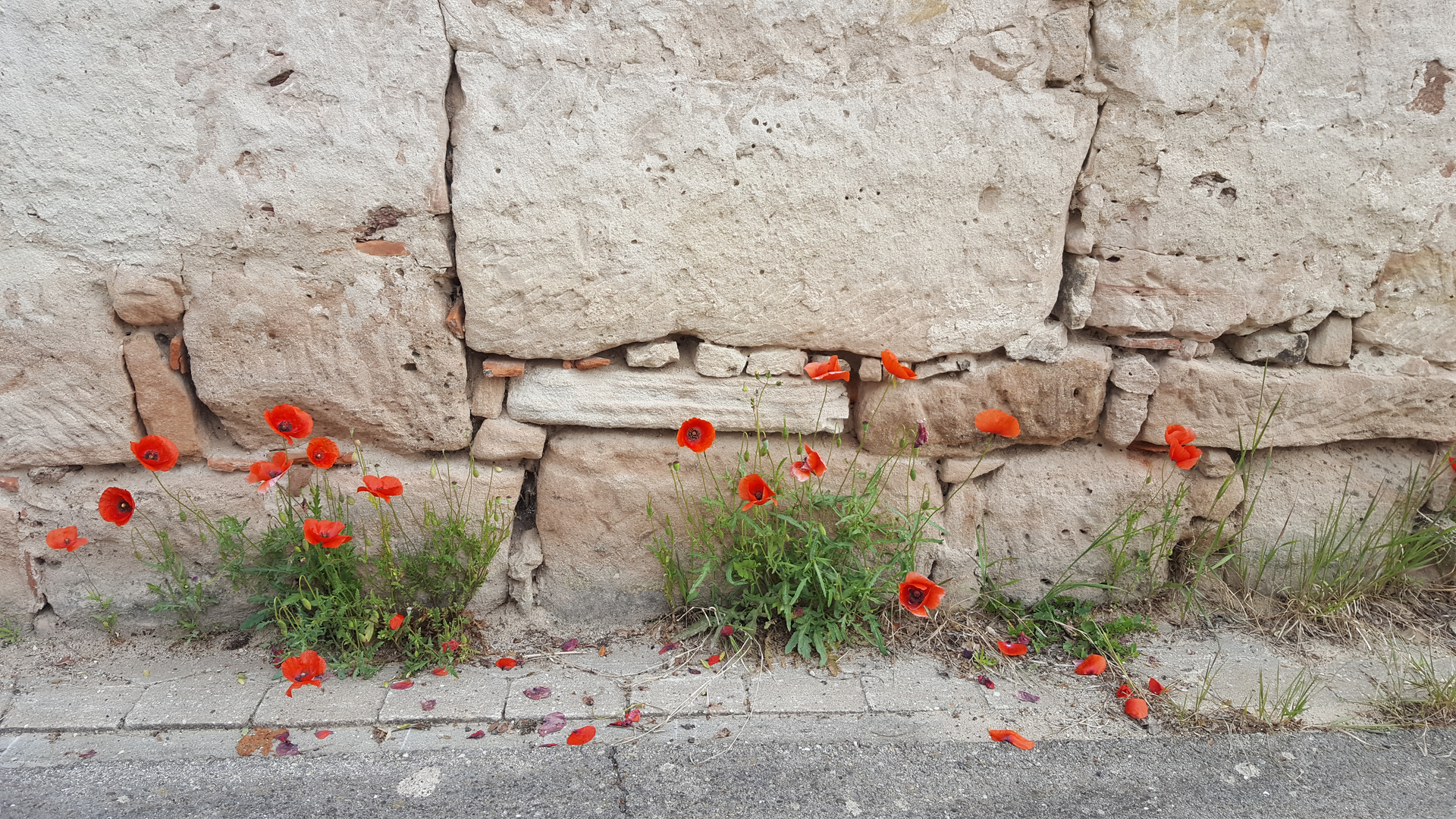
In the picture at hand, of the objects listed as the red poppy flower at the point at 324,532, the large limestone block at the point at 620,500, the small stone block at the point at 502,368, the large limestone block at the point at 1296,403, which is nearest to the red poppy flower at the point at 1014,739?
the large limestone block at the point at 620,500

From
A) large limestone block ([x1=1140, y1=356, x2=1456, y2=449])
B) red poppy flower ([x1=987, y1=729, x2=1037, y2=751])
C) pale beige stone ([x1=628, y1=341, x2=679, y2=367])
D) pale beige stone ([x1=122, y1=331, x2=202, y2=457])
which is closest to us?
red poppy flower ([x1=987, y1=729, x2=1037, y2=751])

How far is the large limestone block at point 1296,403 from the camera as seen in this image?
2344 millimetres

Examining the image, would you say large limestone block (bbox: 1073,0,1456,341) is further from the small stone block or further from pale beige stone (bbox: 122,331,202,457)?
pale beige stone (bbox: 122,331,202,457)

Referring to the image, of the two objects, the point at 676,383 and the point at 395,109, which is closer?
the point at 395,109

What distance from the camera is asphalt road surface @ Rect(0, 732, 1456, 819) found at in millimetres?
1706

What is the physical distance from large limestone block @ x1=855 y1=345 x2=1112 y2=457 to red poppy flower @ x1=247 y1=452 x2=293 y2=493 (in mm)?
1506

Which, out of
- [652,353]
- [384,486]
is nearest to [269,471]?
[384,486]

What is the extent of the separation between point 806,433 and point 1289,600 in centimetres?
150

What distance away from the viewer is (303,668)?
6.32 ft

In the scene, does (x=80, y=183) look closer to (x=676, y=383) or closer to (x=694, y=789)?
(x=676, y=383)

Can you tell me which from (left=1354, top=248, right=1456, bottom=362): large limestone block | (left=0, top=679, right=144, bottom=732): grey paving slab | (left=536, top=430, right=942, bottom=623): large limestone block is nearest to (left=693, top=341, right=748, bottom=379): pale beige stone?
(left=536, top=430, right=942, bottom=623): large limestone block

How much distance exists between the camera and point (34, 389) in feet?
6.88

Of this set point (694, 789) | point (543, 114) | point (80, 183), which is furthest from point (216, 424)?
point (694, 789)

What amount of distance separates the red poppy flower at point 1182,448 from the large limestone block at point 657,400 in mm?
896
